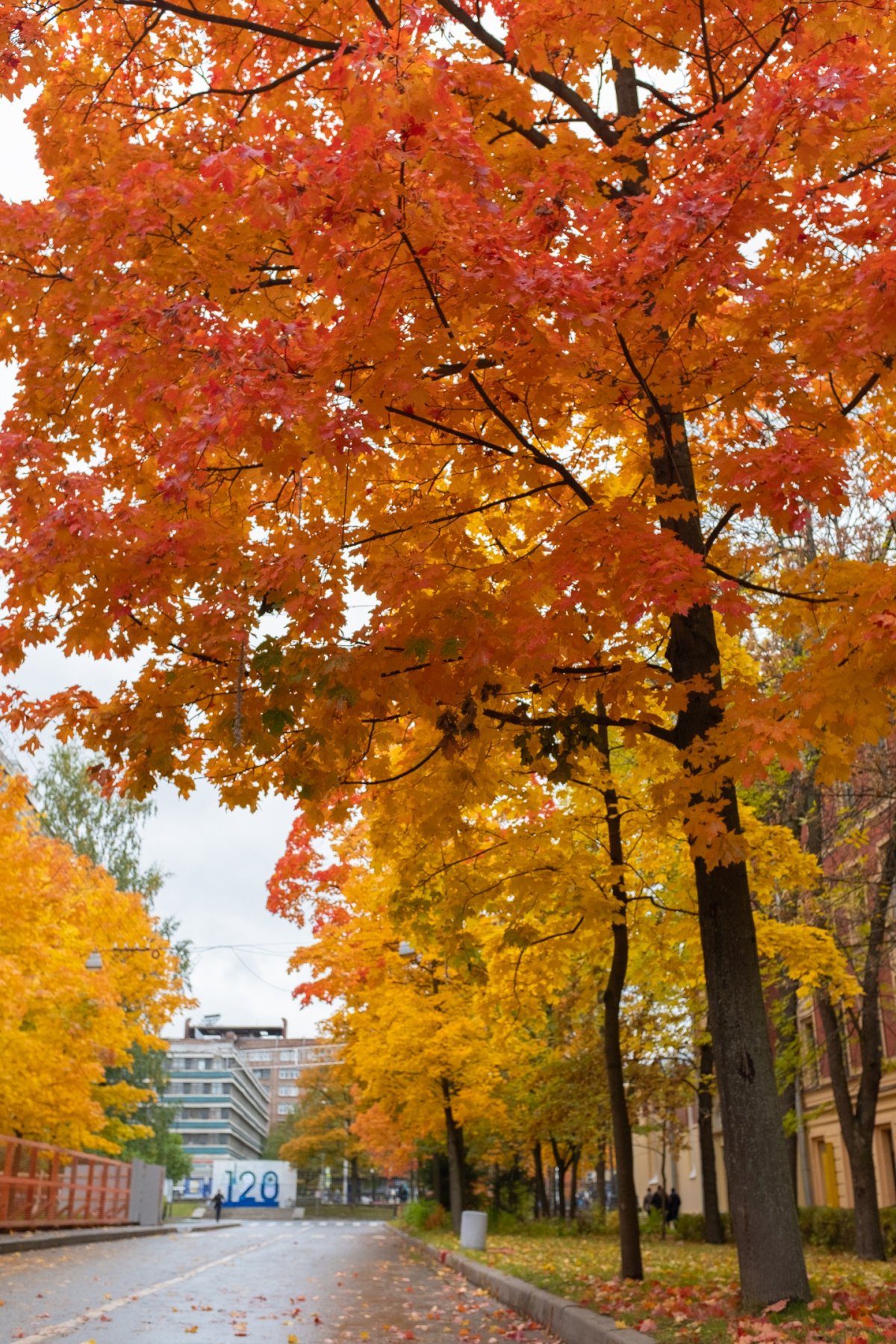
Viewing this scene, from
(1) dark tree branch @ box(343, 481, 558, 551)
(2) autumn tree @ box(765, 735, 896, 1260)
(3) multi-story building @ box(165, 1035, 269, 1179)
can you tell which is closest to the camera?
(1) dark tree branch @ box(343, 481, 558, 551)

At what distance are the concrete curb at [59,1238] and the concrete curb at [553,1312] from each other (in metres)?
8.90

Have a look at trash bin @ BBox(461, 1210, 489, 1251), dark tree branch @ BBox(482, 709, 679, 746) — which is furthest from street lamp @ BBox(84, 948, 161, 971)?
dark tree branch @ BBox(482, 709, 679, 746)

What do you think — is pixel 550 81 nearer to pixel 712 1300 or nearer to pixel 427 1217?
pixel 712 1300

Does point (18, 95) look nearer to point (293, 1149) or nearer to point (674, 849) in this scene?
point (674, 849)

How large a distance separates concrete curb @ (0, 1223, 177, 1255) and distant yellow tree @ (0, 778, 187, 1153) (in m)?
1.89

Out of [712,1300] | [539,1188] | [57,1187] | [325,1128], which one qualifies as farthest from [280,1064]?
[712,1300]

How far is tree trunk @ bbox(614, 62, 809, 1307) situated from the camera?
297 inches

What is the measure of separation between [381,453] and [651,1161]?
59252 millimetres

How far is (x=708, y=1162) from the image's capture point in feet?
87.8

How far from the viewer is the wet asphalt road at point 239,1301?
9.45 meters

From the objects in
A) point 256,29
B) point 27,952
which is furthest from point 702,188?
point 27,952

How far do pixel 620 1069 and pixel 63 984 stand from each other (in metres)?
13.6

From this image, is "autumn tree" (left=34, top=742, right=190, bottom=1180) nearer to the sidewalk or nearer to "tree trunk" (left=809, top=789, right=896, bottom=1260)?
the sidewalk

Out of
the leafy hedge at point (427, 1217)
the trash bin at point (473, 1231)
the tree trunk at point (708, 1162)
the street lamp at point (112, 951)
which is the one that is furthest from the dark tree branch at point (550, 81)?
the leafy hedge at point (427, 1217)
